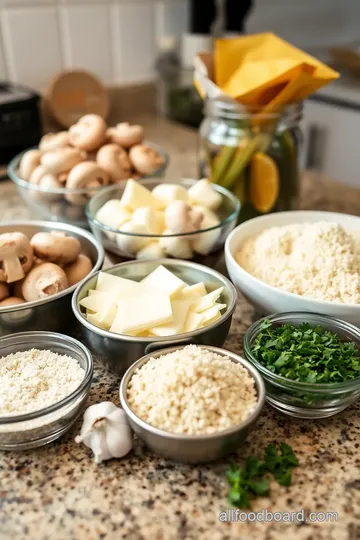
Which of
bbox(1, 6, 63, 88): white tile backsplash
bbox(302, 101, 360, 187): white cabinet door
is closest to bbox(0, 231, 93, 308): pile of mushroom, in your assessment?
bbox(1, 6, 63, 88): white tile backsplash

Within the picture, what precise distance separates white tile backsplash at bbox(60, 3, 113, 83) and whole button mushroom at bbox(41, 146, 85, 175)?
2.76 feet

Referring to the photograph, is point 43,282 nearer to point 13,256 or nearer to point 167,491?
point 13,256

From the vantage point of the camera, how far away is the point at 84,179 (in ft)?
3.29

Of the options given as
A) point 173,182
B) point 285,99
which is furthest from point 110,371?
point 285,99

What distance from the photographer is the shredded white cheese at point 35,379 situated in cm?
60

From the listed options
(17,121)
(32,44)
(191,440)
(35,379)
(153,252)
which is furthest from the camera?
(32,44)

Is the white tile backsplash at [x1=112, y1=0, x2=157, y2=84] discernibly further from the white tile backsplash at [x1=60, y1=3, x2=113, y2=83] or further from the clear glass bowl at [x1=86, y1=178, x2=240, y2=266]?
the clear glass bowl at [x1=86, y1=178, x2=240, y2=266]

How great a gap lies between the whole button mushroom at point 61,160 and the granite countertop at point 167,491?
0.56 m

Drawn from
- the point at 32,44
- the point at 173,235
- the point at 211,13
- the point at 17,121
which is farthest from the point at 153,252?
the point at 211,13

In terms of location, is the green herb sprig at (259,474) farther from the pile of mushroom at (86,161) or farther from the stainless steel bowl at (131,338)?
the pile of mushroom at (86,161)

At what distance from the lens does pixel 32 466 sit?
0.59 metres

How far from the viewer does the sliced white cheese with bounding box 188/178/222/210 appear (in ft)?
3.13

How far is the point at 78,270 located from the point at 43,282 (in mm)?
81

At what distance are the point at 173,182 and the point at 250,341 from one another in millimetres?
→ 488
